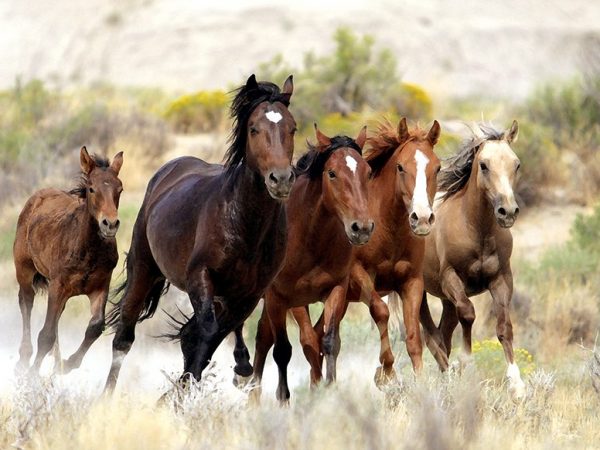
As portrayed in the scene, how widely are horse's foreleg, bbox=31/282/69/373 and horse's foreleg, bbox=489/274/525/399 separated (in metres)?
3.67

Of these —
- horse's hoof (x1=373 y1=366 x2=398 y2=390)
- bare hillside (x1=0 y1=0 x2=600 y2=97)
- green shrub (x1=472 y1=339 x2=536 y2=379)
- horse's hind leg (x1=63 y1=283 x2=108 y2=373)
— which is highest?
horse's hoof (x1=373 y1=366 x2=398 y2=390)

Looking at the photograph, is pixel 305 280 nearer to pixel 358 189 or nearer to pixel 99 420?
pixel 358 189

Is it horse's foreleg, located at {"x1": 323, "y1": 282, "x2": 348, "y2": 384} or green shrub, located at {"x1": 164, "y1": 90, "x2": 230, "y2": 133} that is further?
green shrub, located at {"x1": 164, "y1": 90, "x2": 230, "y2": 133}

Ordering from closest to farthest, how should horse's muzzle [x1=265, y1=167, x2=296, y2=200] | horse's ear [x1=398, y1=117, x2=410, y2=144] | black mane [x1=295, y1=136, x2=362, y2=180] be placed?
horse's muzzle [x1=265, y1=167, x2=296, y2=200] < black mane [x1=295, y1=136, x2=362, y2=180] < horse's ear [x1=398, y1=117, x2=410, y2=144]

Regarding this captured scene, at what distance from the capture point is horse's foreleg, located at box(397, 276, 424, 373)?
9992 mm

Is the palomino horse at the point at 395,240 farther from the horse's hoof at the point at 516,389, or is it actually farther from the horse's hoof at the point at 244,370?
the horse's hoof at the point at 516,389

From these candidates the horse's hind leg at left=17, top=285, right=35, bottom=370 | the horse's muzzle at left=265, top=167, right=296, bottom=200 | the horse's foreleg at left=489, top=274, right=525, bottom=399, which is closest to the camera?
the horse's muzzle at left=265, top=167, right=296, bottom=200

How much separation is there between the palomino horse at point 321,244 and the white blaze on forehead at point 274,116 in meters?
1.05

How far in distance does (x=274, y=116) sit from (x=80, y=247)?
350 cm

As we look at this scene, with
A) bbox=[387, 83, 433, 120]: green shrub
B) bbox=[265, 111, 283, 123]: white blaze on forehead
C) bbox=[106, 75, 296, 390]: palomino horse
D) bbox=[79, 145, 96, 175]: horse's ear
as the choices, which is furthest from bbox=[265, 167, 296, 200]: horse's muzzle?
bbox=[387, 83, 433, 120]: green shrub

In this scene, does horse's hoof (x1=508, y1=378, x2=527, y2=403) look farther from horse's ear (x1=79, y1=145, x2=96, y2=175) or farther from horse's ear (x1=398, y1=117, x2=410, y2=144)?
horse's ear (x1=79, y1=145, x2=96, y2=175)

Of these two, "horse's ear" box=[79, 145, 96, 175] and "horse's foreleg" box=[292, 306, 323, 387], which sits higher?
"horse's ear" box=[79, 145, 96, 175]

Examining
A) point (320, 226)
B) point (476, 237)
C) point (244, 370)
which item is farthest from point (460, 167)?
point (244, 370)

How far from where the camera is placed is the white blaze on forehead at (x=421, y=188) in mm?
9672
